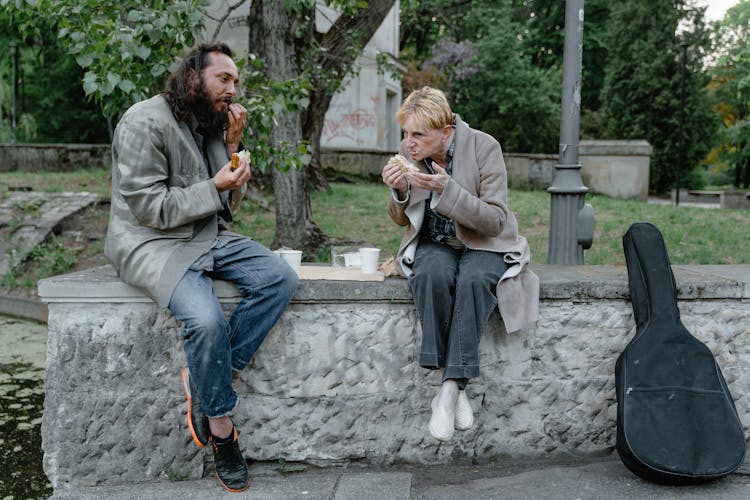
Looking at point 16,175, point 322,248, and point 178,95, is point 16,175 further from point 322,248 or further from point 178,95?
point 178,95

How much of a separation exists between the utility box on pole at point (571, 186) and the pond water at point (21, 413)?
3305 millimetres

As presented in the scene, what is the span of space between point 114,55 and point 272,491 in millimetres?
2869

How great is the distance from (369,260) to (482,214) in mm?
588

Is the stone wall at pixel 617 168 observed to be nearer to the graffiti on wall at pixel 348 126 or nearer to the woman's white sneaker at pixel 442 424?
the graffiti on wall at pixel 348 126

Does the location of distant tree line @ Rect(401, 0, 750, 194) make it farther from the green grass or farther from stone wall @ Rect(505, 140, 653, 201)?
the green grass

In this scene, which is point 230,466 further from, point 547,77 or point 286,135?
point 547,77

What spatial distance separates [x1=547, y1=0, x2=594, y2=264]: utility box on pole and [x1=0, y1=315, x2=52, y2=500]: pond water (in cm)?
330

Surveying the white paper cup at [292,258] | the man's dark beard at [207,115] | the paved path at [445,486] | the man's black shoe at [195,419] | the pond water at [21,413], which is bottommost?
the pond water at [21,413]

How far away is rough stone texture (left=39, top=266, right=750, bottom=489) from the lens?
328 centimetres

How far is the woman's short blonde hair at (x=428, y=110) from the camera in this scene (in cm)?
337

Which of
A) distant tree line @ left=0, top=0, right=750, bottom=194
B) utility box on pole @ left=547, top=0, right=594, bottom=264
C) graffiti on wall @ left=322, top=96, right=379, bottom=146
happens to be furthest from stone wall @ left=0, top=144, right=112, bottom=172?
utility box on pole @ left=547, top=0, right=594, bottom=264

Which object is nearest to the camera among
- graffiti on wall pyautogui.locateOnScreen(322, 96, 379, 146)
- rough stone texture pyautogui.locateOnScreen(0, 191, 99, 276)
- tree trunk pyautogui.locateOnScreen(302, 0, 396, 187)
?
tree trunk pyautogui.locateOnScreen(302, 0, 396, 187)

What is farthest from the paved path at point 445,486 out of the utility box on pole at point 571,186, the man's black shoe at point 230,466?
the utility box on pole at point 571,186

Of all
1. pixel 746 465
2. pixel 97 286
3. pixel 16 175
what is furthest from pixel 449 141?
pixel 16 175
